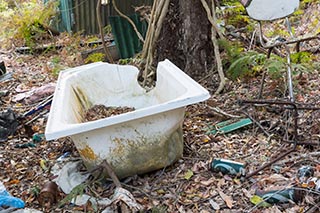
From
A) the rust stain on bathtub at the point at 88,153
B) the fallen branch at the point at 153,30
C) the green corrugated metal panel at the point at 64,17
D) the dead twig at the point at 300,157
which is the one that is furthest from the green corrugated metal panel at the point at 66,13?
the dead twig at the point at 300,157

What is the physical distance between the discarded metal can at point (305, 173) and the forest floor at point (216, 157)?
0.01 metres

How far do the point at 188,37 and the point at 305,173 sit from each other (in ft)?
6.12

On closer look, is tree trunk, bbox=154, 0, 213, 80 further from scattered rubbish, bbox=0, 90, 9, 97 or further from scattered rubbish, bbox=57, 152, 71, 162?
scattered rubbish, bbox=0, 90, 9, 97

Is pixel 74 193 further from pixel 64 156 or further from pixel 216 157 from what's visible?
pixel 216 157

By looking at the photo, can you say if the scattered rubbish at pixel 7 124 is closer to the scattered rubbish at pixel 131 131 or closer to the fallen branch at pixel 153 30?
the scattered rubbish at pixel 131 131

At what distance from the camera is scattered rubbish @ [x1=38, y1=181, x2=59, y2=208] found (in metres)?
2.18

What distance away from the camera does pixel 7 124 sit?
10.3 ft

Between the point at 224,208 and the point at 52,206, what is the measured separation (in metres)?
0.89

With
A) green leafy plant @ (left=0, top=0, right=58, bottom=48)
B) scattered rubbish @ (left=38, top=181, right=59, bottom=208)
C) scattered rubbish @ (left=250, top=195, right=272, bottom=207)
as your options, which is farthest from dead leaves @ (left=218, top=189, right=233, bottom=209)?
green leafy plant @ (left=0, top=0, right=58, bottom=48)

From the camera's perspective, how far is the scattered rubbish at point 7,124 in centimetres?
308

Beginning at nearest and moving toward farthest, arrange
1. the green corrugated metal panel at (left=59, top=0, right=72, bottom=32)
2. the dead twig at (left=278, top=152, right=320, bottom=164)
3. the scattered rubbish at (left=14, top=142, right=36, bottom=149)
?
the dead twig at (left=278, top=152, right=320, bottom=164) < the scattered rubbish at (left=14, top=142, right=36, bottom=149) < the green corrugated metal panel at (left=59, top=0, right=72, bottom=32)

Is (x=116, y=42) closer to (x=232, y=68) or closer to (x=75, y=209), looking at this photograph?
(x=232, y=68)

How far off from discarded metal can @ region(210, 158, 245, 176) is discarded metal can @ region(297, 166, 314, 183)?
30cm

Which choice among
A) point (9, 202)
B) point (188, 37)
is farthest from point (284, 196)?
point (188, 37)
